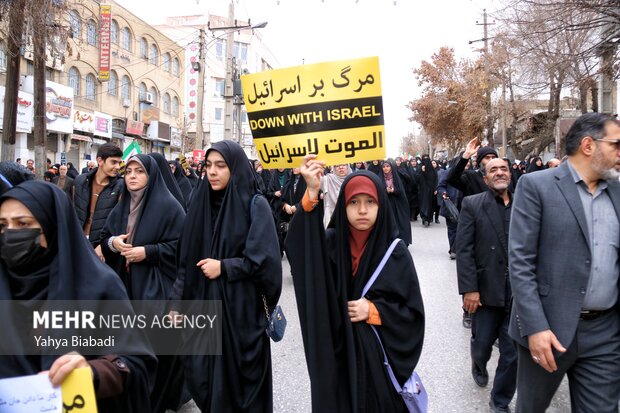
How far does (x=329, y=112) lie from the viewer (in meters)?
2.88

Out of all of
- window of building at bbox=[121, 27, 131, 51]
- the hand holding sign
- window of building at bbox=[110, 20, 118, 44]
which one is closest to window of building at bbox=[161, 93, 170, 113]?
window of building at bbox=[121, 27, 131, 51]

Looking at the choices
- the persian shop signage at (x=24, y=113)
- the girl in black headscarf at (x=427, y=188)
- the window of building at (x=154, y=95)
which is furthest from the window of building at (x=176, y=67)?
the girl in black headscarf at (x=427, y=188)

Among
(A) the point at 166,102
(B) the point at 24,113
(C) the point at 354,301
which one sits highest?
(A) the point at 166,102

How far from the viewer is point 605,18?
8.83 m

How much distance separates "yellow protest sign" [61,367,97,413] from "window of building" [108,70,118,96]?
31.2 metres

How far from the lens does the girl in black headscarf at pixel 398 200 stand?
9.08 metres

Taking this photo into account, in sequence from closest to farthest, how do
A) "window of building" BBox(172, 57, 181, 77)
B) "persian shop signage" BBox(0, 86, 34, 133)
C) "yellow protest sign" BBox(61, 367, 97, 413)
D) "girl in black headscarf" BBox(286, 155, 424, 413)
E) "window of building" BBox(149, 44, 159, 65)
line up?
"yellow protest sign" BBox(61, 367, 97, 413) < "girl in black headscarf" BBox(286, 155, 424, 413) < "persian shop signage" BBox(0, 86, 34, 133) < "window of building" BBox(149, 44, 159, 65) < "window of building" BBox(172, 57, 181, 77)

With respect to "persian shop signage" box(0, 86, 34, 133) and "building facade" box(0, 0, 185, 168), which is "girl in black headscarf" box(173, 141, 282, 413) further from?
"persian shop signage" box(0, 86, 34, 133)

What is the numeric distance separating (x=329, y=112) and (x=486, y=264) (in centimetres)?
189

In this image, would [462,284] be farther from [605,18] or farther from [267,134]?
[605,18]

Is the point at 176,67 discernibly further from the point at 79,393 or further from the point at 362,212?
the point at 79,393

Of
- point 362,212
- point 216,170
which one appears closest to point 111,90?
point 216,170

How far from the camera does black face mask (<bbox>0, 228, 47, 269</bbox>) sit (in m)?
1.92

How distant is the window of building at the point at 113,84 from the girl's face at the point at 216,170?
97.3ft
